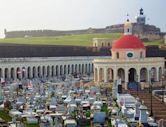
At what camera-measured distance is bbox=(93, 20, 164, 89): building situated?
181 feet

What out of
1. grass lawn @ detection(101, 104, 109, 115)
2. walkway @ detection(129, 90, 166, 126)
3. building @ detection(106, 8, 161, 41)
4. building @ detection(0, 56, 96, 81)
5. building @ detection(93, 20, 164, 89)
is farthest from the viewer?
building @ detection(106, 8, 161, 41)

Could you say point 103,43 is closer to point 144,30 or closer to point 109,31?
point 144,30

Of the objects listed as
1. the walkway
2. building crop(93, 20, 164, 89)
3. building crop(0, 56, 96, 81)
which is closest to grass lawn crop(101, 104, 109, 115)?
the walkway

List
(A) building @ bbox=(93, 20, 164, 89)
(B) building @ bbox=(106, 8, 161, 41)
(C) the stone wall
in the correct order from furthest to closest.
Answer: (B) building @ bbox=(106, 8, 161, 41) < (C) the stone wall < (A) building @ bbox=(93, 20, 164, 89)

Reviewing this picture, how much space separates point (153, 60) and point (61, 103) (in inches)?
792

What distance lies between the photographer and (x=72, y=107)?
34750mm

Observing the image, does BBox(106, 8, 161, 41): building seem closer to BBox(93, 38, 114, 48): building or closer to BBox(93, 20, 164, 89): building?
BBox(93, 38, 114, 48): building

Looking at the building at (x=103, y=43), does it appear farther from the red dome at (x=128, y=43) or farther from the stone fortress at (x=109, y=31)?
the red dome at (x=128, y=43)

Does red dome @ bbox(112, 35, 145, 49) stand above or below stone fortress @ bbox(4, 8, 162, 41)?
above

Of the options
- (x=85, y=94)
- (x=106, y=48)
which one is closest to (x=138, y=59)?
(x=85, y=94)

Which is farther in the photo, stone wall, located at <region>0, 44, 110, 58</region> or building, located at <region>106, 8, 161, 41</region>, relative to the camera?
building, located at <region>106, 8, 161, 41</region>

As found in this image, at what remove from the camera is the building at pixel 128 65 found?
181ft

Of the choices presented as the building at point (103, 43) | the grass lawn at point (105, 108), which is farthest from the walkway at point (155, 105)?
the building at point (103, 43)

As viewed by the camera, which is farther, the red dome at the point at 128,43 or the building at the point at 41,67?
the building at the point at 41,67
